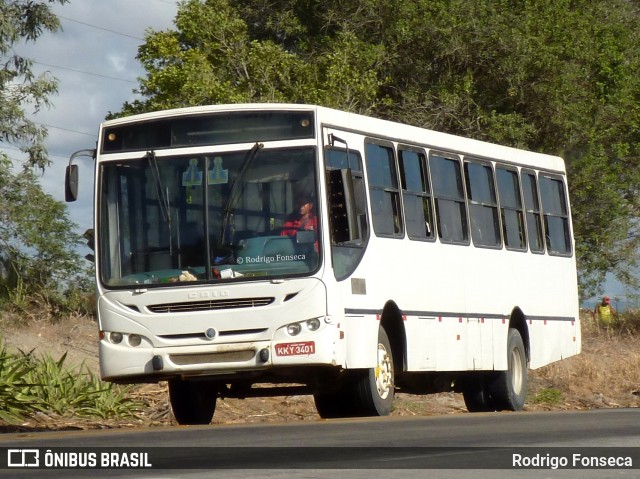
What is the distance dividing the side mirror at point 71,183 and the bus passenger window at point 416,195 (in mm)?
3747

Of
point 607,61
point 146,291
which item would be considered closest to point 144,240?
point 146,291

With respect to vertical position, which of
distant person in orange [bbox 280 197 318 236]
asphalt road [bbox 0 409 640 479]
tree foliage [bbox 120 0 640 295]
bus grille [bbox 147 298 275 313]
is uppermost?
tree foliage [bbox 120 0 640 295]

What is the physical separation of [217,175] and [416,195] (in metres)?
3.21

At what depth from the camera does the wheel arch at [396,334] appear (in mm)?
16578

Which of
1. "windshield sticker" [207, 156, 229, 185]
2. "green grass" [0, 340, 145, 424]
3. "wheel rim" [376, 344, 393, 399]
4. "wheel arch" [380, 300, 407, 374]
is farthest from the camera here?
"green grass" [0, 340, 145, 424]

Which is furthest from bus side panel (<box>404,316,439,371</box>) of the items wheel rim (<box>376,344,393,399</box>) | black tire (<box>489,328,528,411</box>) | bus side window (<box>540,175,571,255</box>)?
bus side window (<box>540,175,571,255</box>)

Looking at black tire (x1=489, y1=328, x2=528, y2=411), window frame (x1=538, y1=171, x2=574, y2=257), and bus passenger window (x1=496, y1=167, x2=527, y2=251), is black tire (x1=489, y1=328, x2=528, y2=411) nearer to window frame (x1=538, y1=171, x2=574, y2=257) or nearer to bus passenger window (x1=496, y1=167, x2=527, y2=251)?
bus passenger window (x1=496, y1=167, x2=527, y2=251)

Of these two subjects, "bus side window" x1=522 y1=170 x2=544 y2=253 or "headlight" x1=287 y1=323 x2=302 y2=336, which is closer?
"headlight" x1=287 y1=323 x2=302 y2=336

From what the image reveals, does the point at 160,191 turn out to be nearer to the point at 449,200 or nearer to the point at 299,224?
the point at 299,224

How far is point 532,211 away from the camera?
21219 millimetres

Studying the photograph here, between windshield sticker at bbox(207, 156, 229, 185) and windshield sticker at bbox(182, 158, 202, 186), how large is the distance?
11 centimetres

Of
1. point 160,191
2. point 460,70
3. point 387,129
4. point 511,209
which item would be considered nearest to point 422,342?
point 387,129

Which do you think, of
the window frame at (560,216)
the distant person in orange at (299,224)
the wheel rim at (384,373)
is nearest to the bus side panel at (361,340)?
the wheel rim at (384,373)

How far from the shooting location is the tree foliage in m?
A: 32.3
